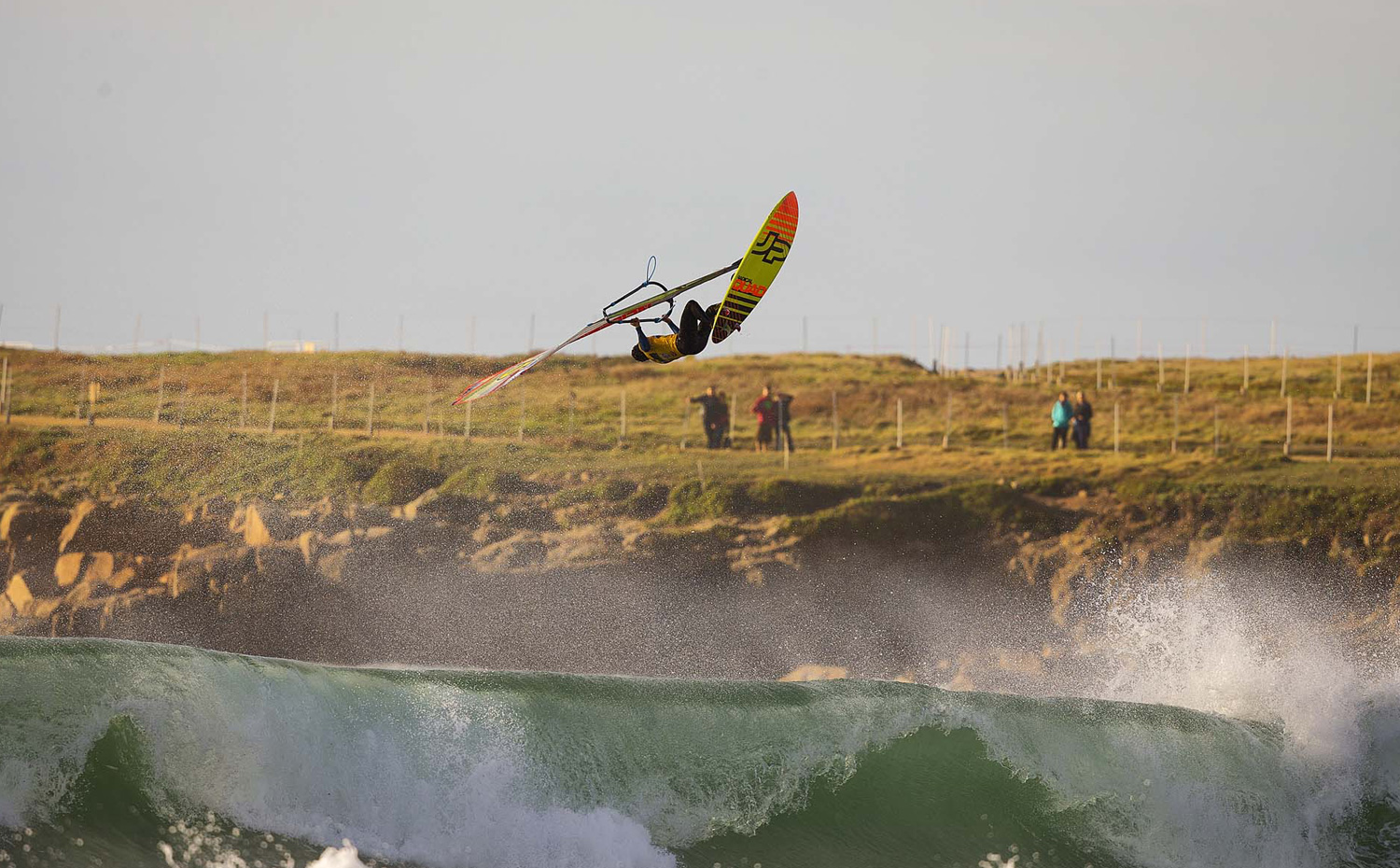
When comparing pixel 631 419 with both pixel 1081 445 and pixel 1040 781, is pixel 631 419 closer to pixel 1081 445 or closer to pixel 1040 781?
pixel 1081 445

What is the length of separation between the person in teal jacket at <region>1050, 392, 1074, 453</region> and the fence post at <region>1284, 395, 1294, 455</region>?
5623 mm

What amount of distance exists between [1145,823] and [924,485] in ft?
78.2

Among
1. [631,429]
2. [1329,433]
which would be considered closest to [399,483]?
[631,429]

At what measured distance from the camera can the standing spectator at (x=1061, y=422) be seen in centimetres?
3497

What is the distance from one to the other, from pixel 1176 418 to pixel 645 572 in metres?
15.8

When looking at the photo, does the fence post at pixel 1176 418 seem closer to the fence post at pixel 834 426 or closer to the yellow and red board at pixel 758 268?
the fence post at pixel 834 426

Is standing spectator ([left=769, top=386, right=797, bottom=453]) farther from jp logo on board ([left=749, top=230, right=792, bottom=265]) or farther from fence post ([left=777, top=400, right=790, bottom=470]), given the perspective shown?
jp logo on board ([left=749, top=230, right=792, bottom=265])

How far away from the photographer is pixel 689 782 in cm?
932

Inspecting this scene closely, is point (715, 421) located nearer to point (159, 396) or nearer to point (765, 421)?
point (765, 421)

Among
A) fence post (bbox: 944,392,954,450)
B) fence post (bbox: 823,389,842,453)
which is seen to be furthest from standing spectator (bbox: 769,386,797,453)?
fence post (bbox: 944,392,954,450)

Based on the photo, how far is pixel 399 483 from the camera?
3469cm

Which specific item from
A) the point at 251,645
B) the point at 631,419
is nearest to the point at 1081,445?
the point at 631,419

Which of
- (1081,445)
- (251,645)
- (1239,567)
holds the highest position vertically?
(1081,445)

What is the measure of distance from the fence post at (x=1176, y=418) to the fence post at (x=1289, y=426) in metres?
2.72
